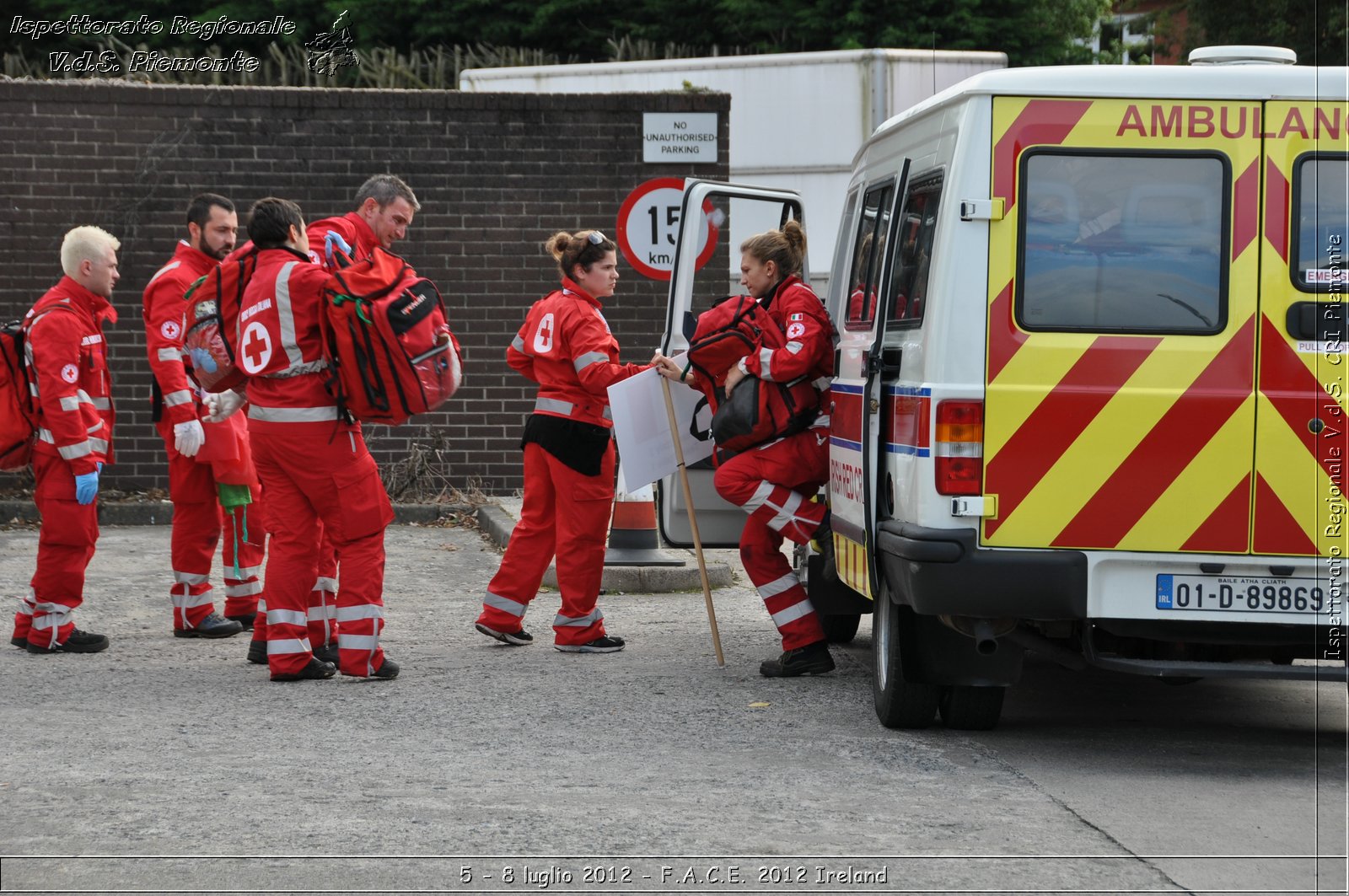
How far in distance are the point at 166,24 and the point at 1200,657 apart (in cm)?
2420

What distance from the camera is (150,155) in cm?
1387

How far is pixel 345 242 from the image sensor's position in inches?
309

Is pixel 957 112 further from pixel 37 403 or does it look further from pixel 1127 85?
pixel 37 403

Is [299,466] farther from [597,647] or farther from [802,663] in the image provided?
[802,663]

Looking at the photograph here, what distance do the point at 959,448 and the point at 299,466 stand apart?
2.93 m

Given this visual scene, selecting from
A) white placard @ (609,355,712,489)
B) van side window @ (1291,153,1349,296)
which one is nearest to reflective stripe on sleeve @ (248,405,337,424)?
white placard @ (609,355,712,489)

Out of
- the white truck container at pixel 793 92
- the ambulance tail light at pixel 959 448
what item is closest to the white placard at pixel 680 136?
the white truck container at pixel 793 92

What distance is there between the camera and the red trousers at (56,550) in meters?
7.96

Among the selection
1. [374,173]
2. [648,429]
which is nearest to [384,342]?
[648,429]

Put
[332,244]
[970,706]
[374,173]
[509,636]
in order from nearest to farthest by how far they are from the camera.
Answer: [970,706], [332,244], [509,636], [374,173]

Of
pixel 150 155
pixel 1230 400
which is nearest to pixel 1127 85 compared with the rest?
pixel 1230 400

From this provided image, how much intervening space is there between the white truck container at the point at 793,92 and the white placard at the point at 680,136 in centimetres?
314

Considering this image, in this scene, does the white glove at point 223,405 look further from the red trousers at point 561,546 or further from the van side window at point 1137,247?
the van side window at point 1137,247

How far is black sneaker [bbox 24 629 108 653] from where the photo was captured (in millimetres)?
8008
